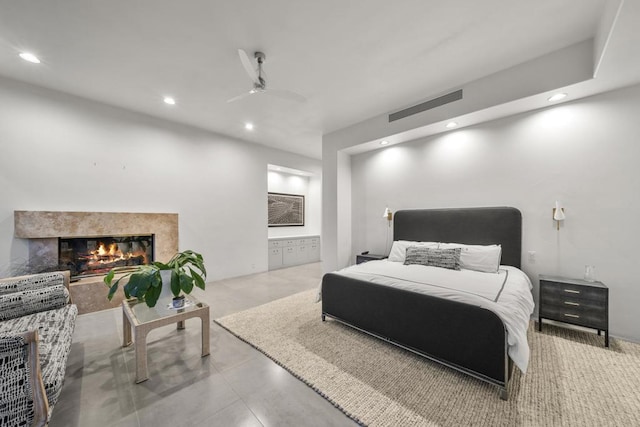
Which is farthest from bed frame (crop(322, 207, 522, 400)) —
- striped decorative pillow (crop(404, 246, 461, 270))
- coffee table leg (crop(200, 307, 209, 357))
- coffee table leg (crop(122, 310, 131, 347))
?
coffee table leg (crop(122, 310, 131, 347))

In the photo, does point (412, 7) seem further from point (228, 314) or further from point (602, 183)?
point (228, 314)

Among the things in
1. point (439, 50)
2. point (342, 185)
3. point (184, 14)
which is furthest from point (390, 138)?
point (184, 14)

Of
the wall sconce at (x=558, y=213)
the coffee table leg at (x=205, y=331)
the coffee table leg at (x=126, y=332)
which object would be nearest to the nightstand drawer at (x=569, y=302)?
the wall sconce at (x=558, y=213)

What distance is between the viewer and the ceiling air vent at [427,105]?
340cm

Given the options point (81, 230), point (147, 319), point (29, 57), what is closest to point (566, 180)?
point (147, 319)

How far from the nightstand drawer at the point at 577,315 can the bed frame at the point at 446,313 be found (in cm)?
67

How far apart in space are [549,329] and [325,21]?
14.1ft

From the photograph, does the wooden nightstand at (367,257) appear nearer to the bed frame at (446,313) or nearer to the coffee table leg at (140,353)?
the bed frame at (446,313)

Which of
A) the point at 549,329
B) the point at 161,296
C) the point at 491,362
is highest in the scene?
the point at 161,296

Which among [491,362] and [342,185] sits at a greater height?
[342,185]

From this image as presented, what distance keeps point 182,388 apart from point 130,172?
3.69 metres

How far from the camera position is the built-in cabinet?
637 cm

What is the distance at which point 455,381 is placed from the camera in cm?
202

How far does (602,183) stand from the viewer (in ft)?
9.15
